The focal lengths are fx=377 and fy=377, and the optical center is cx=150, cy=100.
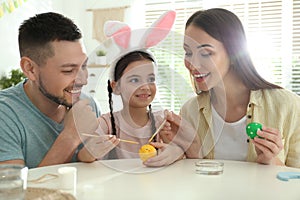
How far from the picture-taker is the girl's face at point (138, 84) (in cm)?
106

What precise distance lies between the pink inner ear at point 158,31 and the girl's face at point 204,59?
3.4 inches

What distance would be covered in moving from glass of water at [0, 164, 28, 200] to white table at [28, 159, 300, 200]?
128 mm

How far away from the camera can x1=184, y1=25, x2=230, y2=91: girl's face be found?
3.81 feet

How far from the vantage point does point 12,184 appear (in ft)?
2.55

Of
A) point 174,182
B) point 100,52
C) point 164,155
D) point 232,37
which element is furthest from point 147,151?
point 232,37

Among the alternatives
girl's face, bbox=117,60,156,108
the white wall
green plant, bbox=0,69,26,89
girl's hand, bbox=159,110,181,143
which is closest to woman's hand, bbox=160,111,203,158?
girl's hand, bbox=159,110,181,143

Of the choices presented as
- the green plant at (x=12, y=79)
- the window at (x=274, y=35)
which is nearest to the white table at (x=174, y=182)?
the green plant at (x=12, y=79)

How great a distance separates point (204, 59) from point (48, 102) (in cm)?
62

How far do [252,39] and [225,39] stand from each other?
108 inches

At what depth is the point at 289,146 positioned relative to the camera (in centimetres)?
137

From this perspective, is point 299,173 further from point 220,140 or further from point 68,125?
point 68,125

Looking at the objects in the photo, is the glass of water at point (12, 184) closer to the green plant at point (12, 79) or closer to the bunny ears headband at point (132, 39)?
the bunny ears headband at point (132, 39)

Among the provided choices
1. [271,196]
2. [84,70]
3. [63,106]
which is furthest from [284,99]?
[63,106]

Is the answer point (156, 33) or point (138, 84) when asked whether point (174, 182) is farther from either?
point (156, 33)
